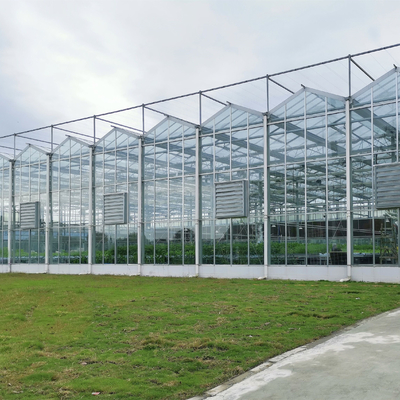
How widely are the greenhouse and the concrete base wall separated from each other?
72 mm

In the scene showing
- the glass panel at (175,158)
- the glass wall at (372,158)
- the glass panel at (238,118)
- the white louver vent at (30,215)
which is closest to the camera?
the glass wall at (372,158)

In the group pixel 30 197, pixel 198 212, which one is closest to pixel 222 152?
pixel 198 212

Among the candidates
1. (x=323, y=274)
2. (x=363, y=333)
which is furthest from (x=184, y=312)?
(x=323, y=274)

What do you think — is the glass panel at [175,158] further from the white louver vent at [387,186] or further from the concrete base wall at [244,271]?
the white louver vent at [387,186]

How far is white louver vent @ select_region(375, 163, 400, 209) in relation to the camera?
84.9ft

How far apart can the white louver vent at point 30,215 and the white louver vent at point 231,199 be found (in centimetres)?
1819

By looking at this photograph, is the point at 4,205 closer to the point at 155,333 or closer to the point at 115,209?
the point at 115,209

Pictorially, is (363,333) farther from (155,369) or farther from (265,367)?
(155,369)

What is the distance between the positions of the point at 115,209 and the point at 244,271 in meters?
11.5

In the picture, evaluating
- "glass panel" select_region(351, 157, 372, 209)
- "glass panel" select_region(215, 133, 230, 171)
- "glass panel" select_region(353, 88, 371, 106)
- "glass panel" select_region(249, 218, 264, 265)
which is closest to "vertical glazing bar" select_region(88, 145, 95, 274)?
"glass panel" select_region(215, 133, 230, 171)

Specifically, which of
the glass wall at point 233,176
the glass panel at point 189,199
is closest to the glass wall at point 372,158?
the glass wall at point 233,176

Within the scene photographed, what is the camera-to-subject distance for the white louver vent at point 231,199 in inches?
1234

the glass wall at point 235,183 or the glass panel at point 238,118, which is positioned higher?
the glass panel at point 238,118

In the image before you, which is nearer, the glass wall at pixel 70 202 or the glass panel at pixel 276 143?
the glass panel at pixel 276 143
